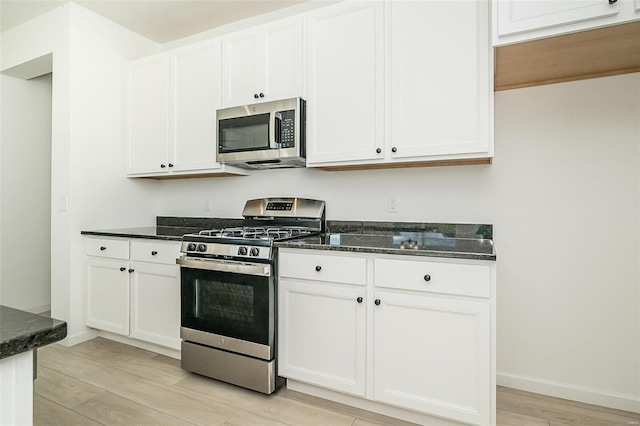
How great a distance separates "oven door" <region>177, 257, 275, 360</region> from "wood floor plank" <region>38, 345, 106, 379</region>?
2.48 feet

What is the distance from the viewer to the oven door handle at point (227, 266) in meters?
2.03

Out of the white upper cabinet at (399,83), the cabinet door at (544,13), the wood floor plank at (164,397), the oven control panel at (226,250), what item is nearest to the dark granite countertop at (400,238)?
the oven control panel at (226,250)

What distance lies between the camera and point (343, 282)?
6.33 ft

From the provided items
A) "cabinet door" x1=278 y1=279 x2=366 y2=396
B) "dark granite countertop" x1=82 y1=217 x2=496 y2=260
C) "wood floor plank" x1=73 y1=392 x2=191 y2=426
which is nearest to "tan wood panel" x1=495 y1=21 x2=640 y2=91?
"dark granite countertop" x1=82 y1=217 x2=496 y2=260

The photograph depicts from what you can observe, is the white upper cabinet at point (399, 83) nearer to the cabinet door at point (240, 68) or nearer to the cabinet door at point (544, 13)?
the cabinet door at point (544, 13)

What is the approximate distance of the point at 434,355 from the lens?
175cm

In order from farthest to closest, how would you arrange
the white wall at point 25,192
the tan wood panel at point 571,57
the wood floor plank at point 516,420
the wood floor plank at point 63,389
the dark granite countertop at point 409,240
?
the white wall at point 25,192 < the wood floor plank at point 63,389 < the wood floor plank at point 516,420 < the dark granite countertop at point 409,240 < the tan wood panel at point 571,57

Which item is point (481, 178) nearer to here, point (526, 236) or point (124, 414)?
point (526, 236)

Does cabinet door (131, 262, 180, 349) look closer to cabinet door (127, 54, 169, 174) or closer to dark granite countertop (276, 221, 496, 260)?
cabinet door (127, 54, 169, 174)

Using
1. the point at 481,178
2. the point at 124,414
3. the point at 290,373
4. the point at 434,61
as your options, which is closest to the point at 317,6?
the point at 434,61

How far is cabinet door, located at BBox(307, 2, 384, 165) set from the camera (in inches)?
85.8

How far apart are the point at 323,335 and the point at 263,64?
1837 millimetres

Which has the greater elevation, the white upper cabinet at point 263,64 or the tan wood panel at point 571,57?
the white upper cabinet at point 263,64

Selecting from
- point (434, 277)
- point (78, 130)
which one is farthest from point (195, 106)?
point (434, 277)
